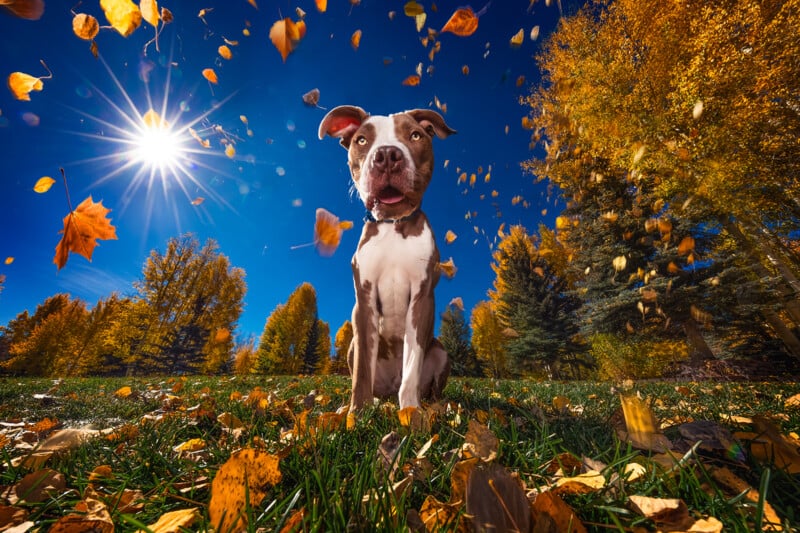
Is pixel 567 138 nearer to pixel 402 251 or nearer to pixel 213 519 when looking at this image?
pixel 402 251

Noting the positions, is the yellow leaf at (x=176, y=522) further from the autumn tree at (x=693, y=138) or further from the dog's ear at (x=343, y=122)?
the autumn tree at (x=693, y=138)

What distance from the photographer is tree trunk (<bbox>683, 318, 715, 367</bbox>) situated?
11.2 meters

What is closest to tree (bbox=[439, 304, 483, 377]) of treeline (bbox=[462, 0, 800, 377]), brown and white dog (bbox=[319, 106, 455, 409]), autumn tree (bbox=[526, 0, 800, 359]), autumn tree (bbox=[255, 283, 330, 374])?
treeline (bbox=[462, 0, 800, 377])

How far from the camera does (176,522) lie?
2.31 feet

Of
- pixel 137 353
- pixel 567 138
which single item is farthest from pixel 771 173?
pixel 137 353

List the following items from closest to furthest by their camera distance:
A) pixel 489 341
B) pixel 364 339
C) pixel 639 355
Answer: pixel 364 339 < pixel 639 355 < pixel 489 341

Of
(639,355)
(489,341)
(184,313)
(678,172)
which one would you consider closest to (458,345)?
(489,341)

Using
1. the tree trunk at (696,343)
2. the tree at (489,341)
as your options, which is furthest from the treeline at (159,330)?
the tree trunk at (696,343)

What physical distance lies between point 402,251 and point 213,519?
183 cm

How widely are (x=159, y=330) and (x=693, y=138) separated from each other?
26.2 metres

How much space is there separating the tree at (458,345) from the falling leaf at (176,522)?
59.6ft

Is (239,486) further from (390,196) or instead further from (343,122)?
(343,122)

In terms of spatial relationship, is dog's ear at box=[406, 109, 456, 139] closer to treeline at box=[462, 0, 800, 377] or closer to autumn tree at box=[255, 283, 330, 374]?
treeline at box=[462, 0, 800, 377]

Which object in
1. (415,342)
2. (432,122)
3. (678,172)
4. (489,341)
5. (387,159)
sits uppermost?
(678,172)
